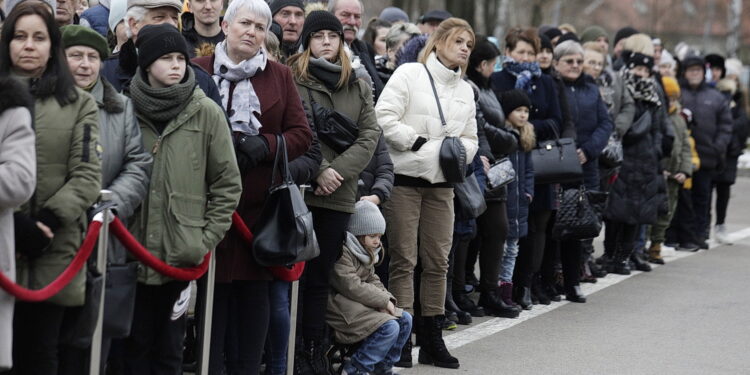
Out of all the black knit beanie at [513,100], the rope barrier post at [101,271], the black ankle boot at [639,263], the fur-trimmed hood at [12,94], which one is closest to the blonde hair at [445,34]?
the black knit beanie at [513,100]

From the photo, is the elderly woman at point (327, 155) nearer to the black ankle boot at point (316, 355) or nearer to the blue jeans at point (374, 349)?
the black ankle boot at point (316, 355)

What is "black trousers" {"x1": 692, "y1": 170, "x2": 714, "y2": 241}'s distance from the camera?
14.0m

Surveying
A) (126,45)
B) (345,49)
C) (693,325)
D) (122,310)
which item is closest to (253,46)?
(126,45)

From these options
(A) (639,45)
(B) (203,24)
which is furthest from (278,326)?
(A) (639,45)

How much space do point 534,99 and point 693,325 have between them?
2.07 m

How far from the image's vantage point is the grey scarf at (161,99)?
557cm

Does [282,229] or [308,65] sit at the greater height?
[308,65]

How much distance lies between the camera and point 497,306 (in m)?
9.32

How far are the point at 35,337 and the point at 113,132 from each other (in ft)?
3.22

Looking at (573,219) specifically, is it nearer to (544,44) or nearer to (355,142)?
(544,44)

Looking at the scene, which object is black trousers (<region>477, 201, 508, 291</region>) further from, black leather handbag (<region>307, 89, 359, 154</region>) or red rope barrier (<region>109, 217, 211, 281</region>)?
red rope barrier (<region>109, 217, 211, 281</region>)

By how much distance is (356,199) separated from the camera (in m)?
7.25

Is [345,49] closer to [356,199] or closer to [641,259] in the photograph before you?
[356,199]

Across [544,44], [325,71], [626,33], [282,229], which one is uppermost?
[626,33]
